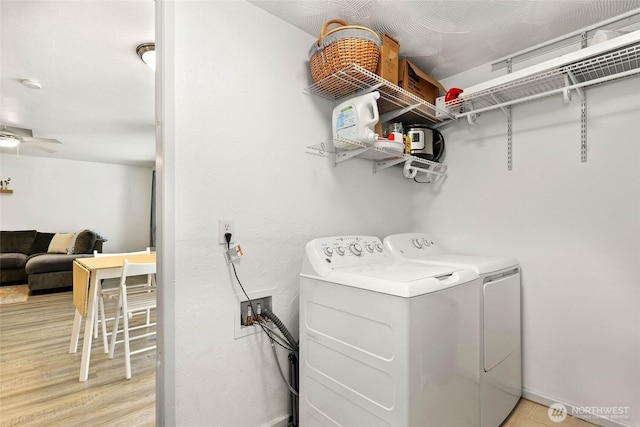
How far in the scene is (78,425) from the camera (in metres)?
1.73

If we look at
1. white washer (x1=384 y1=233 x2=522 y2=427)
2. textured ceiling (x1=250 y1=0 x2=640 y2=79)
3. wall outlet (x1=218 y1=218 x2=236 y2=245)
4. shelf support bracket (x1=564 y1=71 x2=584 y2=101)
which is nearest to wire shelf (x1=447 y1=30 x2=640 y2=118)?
shelf support bracket (x1=564 y1=71 x2=584 y2=101)

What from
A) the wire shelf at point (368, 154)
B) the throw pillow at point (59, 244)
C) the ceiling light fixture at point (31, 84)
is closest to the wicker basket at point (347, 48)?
the wire shelf at point (368, 154)

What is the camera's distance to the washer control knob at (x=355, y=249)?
64.8 inches

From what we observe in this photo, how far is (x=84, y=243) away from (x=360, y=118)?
600 cm

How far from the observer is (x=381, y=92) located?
1.76 meters

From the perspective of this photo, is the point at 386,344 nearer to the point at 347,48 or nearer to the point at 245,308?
the point at 245,308

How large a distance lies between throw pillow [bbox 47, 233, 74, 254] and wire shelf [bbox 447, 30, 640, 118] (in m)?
6.69

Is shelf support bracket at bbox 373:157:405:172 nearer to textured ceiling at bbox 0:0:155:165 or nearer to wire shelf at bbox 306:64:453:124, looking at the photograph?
wire shelf at bbox 306:64:453:124

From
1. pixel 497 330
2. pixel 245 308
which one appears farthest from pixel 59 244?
pixel 497 330

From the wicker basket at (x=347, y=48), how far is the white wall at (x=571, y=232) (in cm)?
110

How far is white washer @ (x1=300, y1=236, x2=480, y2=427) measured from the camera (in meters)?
1.09

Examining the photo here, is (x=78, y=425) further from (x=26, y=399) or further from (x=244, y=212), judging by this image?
(x=244, y=212)

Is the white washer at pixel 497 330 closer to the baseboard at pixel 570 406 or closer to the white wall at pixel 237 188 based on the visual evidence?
the baseboard at pixel 570 406

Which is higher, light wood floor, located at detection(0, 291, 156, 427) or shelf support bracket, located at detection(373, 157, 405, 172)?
shelf support bracket, located at detection(373, 157, 405, 172)
